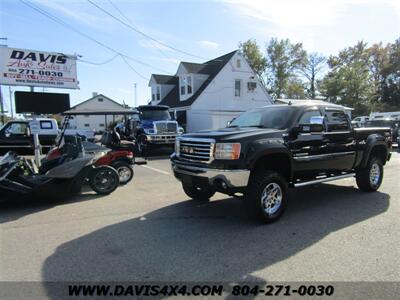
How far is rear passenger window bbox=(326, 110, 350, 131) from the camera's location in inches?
245

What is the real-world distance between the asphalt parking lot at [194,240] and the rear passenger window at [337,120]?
1513 millimetres

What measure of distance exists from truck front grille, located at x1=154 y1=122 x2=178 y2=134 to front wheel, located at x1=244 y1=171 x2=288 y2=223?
430 inches

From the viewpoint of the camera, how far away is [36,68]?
458 inches

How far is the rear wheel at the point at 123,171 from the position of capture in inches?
322

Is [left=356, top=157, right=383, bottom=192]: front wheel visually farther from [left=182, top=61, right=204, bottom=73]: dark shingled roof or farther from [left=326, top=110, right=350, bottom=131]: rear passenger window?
[left=182, top=61, right=204, bottom=73]: dark shingled roof

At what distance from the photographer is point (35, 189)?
586 centimetres

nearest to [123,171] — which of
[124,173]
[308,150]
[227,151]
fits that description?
[124,173]

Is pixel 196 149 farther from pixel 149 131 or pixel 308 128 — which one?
pixel 149 131

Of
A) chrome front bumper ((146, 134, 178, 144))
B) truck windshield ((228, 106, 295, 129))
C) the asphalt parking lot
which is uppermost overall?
truck windshield ((228, 106, 295, 129))

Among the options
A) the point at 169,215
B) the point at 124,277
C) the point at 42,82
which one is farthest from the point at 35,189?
the point at 42,82

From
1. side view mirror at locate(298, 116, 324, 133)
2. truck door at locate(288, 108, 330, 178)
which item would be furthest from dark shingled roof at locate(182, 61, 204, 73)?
side view mirror at locate(298, 116, 324, 133)

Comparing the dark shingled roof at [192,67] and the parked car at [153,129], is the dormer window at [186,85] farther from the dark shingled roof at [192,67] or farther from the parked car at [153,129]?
the parked car at [153,129]

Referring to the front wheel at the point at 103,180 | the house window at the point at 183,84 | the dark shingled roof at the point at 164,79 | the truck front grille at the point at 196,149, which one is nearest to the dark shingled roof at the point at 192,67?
the house window at the point at 183,84

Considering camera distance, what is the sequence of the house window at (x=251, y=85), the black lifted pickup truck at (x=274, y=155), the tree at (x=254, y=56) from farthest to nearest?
1. the tree at (x=254, y=56)
2. the house window at (x=251, y=85)
3. the black lifted pickup truck at (x=274, y=155)
